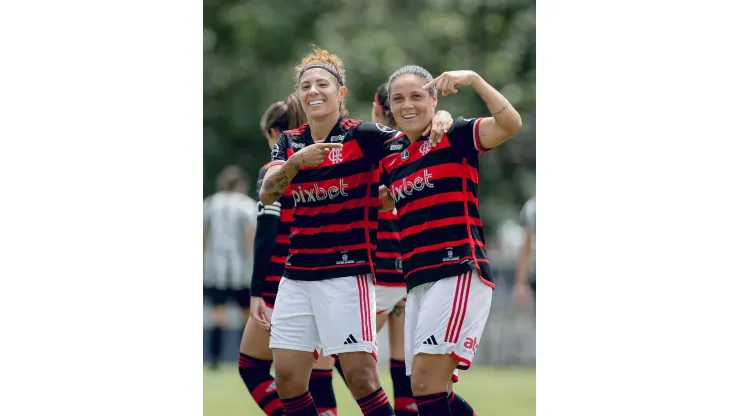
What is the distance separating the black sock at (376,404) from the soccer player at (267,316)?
0.89m

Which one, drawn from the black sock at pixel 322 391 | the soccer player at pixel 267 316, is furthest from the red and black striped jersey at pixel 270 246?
the black sock at pixel 322 391

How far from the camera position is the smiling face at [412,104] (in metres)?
4.60

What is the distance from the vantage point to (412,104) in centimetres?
459

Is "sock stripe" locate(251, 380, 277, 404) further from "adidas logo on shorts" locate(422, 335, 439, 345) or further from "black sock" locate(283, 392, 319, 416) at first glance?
"adidas logo on shorts" locate(422, 335, 439, 345)

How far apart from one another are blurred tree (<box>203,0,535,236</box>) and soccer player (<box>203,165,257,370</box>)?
397 centimetres

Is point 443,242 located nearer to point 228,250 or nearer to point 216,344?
point 228,250

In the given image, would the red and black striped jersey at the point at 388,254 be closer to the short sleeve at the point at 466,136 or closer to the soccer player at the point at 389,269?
the soccer player at the point at 389,269

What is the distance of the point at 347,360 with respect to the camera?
15.5 feet

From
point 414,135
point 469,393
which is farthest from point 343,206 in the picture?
point 469,393

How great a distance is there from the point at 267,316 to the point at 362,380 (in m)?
1.09
